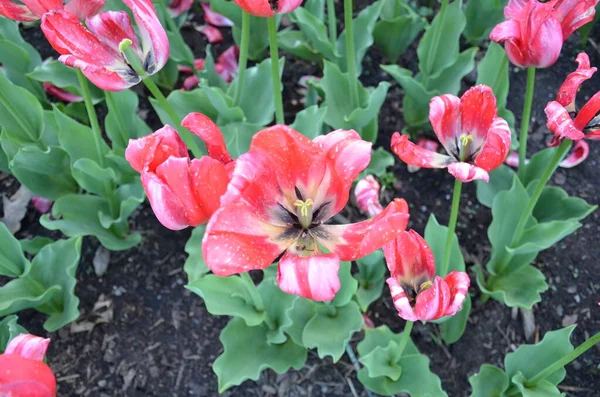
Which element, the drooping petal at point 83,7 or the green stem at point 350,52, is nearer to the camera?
the drooping petal at point 83,7

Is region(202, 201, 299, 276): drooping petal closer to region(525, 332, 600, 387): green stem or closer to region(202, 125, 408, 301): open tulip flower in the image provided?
region(202, 125, 408, 301): open tulip flower

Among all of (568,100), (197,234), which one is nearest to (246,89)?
(197,234)

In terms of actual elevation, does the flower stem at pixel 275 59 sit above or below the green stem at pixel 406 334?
above

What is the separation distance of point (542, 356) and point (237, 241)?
113 cm

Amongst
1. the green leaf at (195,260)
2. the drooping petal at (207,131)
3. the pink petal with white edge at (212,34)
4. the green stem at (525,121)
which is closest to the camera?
the drooping petal at (207,131)

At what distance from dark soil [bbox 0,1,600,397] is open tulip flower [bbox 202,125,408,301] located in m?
1.01

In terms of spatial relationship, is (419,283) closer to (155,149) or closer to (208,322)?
(155,149)

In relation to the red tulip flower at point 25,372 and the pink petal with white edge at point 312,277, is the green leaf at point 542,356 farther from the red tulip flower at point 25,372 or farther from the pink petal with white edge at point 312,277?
the red tulip flower at point 25,372

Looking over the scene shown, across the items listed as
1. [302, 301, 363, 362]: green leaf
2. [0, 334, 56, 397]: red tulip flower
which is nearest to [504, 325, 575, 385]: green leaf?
[302, 301, 363, 362]: green leaf

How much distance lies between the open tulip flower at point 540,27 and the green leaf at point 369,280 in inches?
29.3

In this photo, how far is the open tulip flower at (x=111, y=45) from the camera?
1.23 meters

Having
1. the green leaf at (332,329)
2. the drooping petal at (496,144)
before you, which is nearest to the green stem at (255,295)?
the green leaf at (332,329)

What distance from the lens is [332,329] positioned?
1785 millimetres

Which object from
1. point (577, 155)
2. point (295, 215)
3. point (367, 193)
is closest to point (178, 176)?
point (295, 215)
